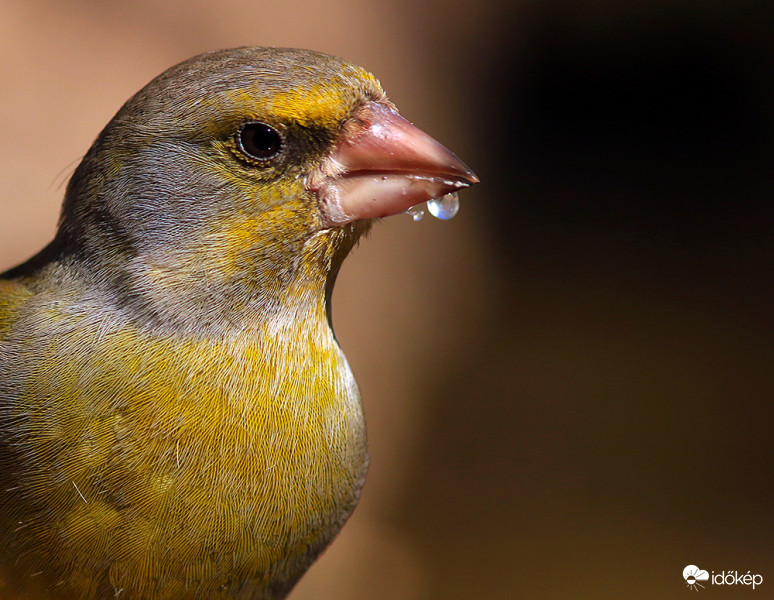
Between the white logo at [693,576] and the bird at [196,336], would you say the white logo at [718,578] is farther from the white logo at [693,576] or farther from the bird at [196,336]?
the bird at [196,336]

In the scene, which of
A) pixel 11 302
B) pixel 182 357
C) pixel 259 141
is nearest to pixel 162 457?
pixel 182 357

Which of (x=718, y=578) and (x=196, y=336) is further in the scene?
(x=718, y=578)

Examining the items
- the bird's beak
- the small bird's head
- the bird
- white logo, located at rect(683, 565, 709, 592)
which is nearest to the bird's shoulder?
the bird

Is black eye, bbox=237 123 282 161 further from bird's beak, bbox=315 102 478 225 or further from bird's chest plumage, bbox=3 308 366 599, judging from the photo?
bird's chest plumage, bbox=3 308 366 599

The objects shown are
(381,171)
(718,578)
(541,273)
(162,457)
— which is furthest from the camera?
(541,273)

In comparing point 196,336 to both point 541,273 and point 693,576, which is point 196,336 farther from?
point 541,273

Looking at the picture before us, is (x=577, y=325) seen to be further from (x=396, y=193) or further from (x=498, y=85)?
(x=396, y=193)

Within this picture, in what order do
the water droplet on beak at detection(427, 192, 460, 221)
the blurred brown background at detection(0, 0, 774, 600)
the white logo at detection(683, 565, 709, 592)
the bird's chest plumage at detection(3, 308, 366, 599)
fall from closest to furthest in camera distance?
1. the bird's chest plumage at detection(3, 308, 366, 599)
2. the water droplet on beak at detection(427, 192, 460, 221)
3. the blurred brown background at detection(0, 0, 774, 600)
4. the white logo at detection(683, 565, 709, 592)
